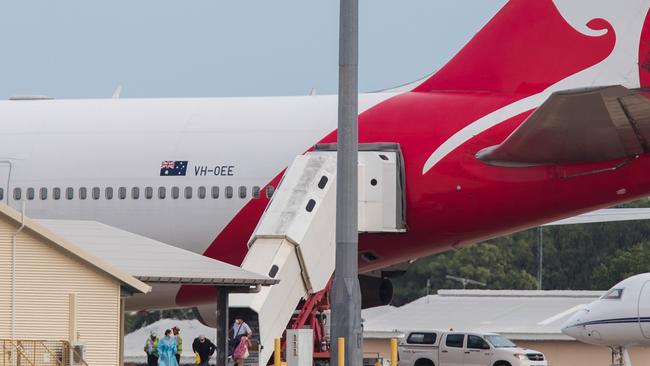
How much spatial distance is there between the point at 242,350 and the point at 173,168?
6318mm

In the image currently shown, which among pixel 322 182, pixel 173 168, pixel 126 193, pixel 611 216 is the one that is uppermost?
pixel 173 168

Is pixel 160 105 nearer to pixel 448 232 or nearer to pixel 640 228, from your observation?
pixel 448 232

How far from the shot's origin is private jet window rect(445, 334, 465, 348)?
4419 centimetres

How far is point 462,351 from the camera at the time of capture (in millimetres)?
43938

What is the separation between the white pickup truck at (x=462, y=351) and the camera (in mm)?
42875

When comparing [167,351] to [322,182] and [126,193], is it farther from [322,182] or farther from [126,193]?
[322,182]

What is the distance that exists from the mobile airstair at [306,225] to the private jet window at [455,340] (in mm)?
13410

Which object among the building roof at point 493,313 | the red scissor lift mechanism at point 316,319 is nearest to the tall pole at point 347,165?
the red scissor lift mechanism at point 316,319

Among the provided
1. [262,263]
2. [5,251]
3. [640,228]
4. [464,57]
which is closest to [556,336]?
[464,57]

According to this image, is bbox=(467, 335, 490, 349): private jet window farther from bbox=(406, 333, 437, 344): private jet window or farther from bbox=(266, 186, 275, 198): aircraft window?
bbox=(266, 186, 275, 198): aircraft window

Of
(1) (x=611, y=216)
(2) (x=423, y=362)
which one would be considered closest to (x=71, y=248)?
(1) (x=611, y=216)

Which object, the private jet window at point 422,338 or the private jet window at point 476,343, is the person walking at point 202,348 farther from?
the private jet window at point 422,338

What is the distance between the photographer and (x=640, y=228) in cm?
9069

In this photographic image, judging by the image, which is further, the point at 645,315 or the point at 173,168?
the point at 645,315
